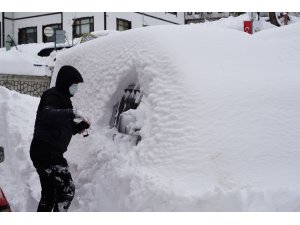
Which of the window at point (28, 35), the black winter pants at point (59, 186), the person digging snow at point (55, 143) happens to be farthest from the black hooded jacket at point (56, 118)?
the window at point (28, 35)

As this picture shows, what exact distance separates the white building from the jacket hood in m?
16.3

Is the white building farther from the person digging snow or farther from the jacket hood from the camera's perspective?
the person digging snow

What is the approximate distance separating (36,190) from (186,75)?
91.6 inches

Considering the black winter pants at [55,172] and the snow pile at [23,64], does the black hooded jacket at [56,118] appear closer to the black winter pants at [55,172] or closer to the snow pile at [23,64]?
the black winter pants at [55,172]

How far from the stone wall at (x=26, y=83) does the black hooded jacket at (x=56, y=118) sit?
1164cm

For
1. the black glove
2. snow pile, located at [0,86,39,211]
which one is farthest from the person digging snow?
snow pile, located at [0,86,39,211]

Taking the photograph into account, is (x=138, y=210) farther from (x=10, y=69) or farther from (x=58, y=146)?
(x=10, y=69)

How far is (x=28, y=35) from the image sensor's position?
24219 millimetres

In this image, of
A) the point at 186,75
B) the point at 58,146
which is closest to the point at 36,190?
the point at 58,146

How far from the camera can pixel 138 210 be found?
3016mm

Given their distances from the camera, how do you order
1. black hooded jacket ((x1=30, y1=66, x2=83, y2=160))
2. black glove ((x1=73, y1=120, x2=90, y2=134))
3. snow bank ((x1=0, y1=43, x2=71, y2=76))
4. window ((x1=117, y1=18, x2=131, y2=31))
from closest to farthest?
black hooded jacket ((x1=30, y1=66, x2=83, y2=160)) < black glove ((x1=73, y1=120, x2=90, y2=134)) < snow bank ((x1=0, y1=43, x2=71, y2=76)) < window ((x1=117, y1=18, x2=131, y2=31))

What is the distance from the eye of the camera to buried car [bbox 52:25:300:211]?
2.90 meters

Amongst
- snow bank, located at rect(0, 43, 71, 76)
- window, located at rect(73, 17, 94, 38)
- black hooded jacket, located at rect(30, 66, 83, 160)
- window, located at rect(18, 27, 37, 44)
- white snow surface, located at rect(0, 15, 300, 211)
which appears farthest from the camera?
window, located at rect(18, 27, 37, 44)

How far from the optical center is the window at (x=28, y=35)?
78.2 ft
